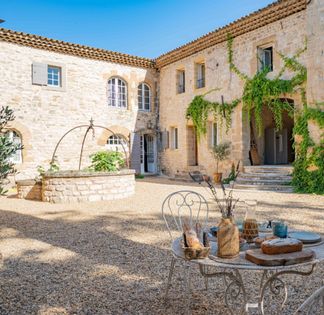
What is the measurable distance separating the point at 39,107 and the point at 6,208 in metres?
6.03

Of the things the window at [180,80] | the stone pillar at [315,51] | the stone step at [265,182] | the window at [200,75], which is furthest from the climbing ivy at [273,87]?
the window at [180,80]

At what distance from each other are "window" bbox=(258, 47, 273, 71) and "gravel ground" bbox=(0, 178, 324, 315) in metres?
5.88

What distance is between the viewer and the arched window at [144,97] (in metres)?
15.6

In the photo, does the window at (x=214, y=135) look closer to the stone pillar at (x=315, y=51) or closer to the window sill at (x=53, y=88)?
the stone pillar at (x=315, y=51)

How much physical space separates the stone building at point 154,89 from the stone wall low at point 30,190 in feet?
10.9

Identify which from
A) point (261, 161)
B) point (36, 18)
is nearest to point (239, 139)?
point (261, 161)

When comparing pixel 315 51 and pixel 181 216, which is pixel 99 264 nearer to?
pixel 181 216

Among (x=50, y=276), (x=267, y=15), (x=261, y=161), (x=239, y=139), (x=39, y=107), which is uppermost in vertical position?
(x=267, y=15)

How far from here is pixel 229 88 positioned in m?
12.2

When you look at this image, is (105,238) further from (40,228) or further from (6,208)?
(6,208)

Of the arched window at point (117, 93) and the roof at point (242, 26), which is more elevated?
the roof at point (242, 26)

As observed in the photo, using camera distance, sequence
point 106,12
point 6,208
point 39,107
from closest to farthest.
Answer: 1. point 6,208
2. point 39,107
3. point 106,12

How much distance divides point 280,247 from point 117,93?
13520mm

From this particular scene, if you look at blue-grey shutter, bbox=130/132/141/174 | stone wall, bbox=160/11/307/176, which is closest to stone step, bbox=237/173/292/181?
stone wall, bbox=160/11/307/176
